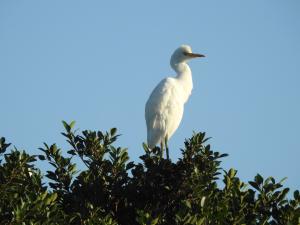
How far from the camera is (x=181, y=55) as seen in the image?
12.9 meters

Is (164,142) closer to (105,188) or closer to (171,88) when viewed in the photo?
(171,88)

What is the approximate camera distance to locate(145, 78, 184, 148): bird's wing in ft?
37.8

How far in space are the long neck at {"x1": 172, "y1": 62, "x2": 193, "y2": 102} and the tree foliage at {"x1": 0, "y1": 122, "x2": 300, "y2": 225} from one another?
402 cm

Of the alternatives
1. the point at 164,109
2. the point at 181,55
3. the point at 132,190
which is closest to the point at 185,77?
the point at 181,55

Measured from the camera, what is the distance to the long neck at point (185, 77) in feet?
40.6

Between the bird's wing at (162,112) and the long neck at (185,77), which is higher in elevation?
the long neck at (185,77)

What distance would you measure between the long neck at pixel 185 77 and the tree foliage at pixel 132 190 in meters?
4.02

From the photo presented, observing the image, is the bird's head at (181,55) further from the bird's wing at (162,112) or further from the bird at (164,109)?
the bird's wing at (162,112)

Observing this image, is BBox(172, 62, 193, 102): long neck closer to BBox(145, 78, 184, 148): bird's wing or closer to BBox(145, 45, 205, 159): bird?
BBox(145, 45, 205, 159): bird

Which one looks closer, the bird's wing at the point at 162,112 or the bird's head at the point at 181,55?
the bird's wing at the point at 162,112

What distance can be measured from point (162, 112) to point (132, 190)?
3976 millimetres

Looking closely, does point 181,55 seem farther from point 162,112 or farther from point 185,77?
point 162,112

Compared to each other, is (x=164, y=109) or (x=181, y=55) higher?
(x=181, y=55)

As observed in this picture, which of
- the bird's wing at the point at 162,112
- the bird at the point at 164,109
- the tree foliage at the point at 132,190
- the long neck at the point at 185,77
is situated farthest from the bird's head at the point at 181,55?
the tree foliage at the point at 132,190
